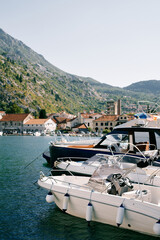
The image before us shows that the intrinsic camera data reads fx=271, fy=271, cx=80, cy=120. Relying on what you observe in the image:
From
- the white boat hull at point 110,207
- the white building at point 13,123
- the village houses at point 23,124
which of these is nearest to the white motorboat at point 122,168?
the white boat hull at point 110,207

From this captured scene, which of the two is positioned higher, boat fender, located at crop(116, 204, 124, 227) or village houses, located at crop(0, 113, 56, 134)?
boat fender, located at crop(116, 204, 124, 227)

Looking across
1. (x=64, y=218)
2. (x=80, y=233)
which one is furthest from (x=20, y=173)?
(x=80, y=233)

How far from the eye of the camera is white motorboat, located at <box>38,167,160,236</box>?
8.18 metres

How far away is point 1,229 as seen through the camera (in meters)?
9.43

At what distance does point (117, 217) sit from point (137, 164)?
123 inches

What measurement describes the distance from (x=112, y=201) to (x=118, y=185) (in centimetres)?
99

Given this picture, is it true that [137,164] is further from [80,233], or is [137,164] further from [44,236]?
[44,236]

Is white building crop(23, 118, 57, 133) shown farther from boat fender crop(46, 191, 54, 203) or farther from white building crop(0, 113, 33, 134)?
boat fender crop(46, 191, 54, 203)

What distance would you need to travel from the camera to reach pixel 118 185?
9633mm

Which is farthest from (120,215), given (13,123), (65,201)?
(13,123)

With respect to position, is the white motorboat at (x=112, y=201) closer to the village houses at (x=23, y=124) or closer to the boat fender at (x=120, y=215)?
the boat fender at (x=120, y=215)

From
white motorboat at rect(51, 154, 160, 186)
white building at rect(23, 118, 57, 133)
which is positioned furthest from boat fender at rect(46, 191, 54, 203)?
white building at rect(23, 118, 57, 133)

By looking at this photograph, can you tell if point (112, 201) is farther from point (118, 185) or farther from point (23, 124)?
point (23, 124)

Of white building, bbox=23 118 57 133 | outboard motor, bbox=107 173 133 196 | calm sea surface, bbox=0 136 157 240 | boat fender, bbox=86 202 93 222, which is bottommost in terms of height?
white building, bbox=23 118 57 133
